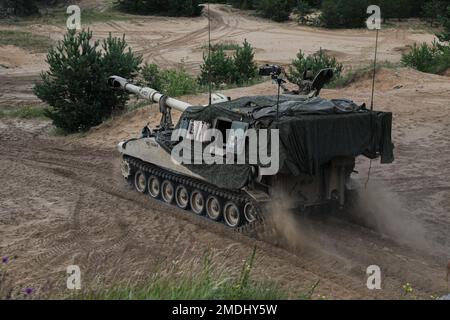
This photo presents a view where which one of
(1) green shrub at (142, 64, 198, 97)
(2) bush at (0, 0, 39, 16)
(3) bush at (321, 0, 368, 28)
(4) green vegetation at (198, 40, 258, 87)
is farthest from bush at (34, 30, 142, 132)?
(2) bush at (0, 0, 39, 16)

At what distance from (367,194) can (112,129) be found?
10.7 metres

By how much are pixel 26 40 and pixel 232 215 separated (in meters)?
33.8

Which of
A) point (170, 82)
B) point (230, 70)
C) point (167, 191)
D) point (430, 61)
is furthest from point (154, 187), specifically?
point (430, 61)

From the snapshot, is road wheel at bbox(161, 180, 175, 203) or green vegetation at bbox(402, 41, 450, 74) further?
green vegetation at bbox(402, 41, 450, 74)

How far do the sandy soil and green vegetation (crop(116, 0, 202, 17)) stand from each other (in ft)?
115

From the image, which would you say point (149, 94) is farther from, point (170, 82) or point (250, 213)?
point (170, 82)

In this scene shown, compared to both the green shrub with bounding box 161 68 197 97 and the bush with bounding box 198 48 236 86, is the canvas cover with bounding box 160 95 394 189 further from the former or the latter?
the bush with bounding box 198 48 236 86

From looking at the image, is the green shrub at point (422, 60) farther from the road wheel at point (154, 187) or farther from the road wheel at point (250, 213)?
the road wheel at point (250, 213)

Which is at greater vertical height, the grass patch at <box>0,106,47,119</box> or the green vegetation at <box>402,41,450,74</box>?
the green vegetation at <box>402,41,450,74</box>

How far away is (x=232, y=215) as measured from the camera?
13.1 m

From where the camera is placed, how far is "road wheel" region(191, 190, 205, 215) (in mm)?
13709

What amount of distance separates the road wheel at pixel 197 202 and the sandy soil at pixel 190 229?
13.1 inches

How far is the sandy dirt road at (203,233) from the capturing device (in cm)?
1058

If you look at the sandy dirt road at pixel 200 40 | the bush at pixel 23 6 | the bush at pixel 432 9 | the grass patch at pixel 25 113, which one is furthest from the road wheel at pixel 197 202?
the bush at pixel 23 6
